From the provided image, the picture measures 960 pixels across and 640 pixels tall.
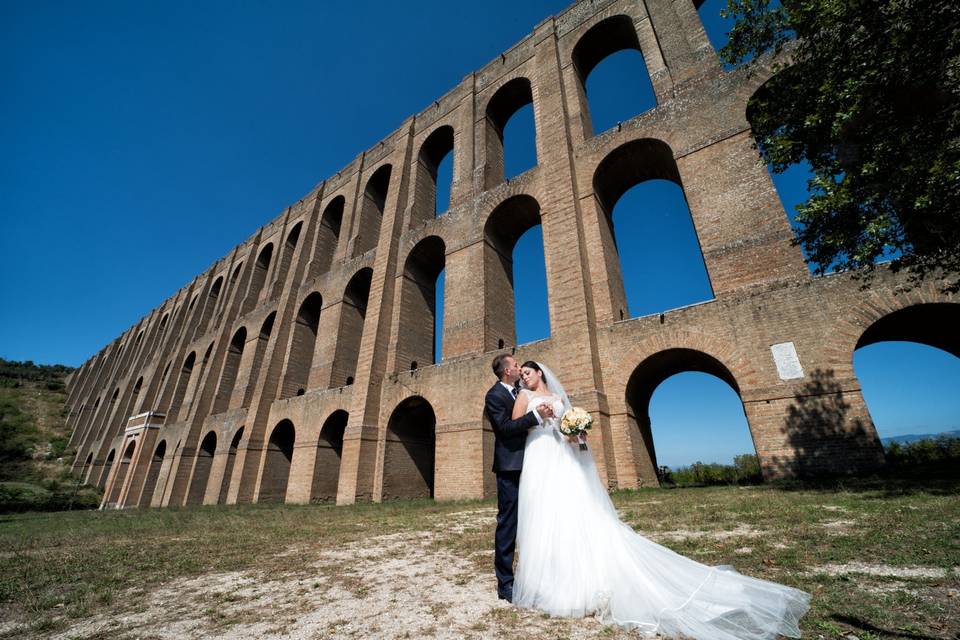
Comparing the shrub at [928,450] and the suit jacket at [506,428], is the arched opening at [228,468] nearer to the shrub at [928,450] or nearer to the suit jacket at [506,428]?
the suit jacket at [506,428]

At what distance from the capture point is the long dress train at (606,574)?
240cm

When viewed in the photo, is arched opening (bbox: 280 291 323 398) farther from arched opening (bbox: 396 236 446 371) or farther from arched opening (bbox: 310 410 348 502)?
arched opening (bbox: 396 236 446 371)

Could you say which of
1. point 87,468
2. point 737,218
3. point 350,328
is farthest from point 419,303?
point 87,468

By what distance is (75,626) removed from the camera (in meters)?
3.10

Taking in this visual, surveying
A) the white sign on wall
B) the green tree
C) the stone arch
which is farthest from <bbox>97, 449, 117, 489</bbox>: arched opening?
the green tree

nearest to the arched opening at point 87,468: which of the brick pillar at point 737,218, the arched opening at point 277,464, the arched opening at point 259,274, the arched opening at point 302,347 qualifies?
the arched opening at point 259,274

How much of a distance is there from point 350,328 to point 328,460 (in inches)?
248

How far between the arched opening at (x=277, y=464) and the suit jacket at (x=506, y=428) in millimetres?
18500

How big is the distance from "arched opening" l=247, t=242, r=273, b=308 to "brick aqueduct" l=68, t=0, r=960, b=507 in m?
2.67

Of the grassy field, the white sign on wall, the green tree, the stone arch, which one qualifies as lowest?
the grassy field

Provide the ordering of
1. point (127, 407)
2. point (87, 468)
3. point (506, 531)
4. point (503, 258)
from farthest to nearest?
point (87, 468), point (127, 407), point (503, 258), point (506, 531)

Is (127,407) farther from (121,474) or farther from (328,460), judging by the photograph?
(328,460)

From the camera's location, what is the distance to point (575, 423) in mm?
3322

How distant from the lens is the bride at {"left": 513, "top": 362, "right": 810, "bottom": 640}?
241cm
